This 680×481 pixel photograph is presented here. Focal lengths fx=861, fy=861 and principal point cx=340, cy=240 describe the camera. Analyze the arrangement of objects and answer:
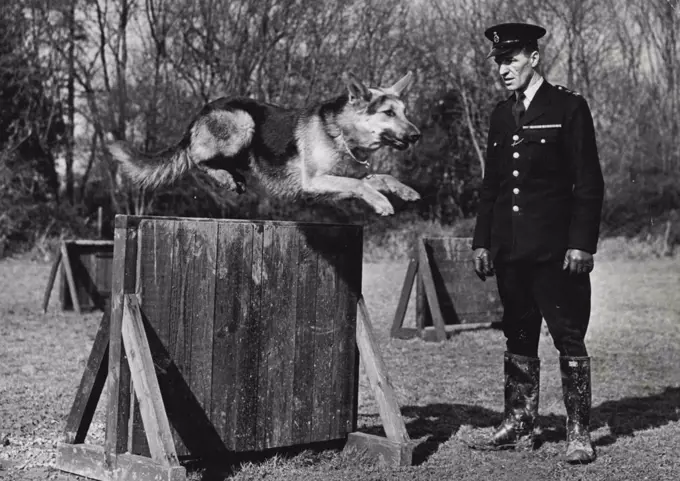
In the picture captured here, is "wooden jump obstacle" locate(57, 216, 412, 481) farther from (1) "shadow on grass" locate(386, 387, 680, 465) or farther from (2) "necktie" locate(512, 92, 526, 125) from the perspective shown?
(2) "necktie" locate(512, 92, 526, 125)

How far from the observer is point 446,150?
2717 centimetres

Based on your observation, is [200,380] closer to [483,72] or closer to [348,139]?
[348,139]

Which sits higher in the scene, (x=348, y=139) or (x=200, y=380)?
(x=348, y=139)

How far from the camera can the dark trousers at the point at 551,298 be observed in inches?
196

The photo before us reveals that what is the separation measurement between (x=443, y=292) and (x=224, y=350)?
6.71 m

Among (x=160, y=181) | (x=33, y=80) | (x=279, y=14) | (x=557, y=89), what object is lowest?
(x=160, y=181)

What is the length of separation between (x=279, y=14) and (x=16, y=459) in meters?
18.9

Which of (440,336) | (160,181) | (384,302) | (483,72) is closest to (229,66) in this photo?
(483,72)

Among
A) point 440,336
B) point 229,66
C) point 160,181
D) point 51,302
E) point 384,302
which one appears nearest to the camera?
point 160,181

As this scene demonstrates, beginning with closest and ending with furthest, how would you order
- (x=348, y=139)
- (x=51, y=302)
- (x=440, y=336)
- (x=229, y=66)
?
(x=348, y=139), (x=440, y=336), (x=51, y=302), (x=229, y=66)

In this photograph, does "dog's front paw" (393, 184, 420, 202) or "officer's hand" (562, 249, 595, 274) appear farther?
"officer's hand" (562, 249, 595, 274)

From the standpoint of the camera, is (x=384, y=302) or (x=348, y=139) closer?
(x=348, y=139)

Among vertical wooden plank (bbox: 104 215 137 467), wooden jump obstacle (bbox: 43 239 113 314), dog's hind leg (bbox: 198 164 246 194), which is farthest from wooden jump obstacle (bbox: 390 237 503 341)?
vertical wooden plank (bbox: 104 215 137 467)

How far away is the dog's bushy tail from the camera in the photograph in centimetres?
483
